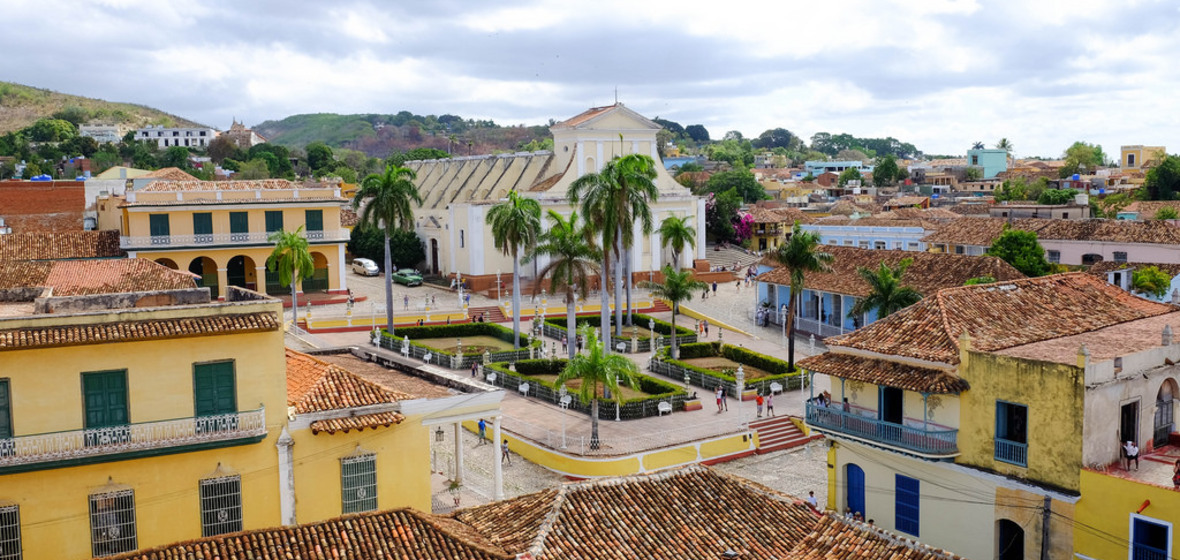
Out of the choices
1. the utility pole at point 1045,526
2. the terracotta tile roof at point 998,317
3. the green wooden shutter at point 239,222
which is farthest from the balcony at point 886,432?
the green wooden shutter at point 239,222

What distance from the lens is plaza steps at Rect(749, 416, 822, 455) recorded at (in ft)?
96.6

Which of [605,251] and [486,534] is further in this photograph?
[605,251]

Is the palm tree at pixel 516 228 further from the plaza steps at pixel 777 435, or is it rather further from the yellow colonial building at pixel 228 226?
the yellow colonial building at pixel 228 226

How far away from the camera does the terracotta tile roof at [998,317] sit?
71.1ft

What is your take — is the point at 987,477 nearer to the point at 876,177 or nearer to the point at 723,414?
the point at 723,414

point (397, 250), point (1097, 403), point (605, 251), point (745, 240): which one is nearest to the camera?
point (1097, 403)

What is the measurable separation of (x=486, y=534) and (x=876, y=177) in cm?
11667

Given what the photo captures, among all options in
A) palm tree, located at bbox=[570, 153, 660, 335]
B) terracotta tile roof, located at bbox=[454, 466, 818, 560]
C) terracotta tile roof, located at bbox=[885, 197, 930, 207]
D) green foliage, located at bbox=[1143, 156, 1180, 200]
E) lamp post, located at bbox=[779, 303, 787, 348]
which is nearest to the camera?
terracotta tile roof, located at bbox=[454, 466, 818, 560]

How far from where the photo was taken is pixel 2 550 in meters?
16.5

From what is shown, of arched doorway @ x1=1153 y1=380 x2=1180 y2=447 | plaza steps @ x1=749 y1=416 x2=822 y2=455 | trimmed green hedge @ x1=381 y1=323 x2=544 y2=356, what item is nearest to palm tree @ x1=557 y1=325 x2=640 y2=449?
plaza steps @ x1=749 y1=416 x2=822 y2=455

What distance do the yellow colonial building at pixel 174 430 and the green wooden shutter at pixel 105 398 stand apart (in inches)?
0.7

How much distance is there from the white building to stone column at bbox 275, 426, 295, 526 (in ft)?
479

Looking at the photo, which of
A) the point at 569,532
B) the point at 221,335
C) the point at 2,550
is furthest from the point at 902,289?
the point at 2,550

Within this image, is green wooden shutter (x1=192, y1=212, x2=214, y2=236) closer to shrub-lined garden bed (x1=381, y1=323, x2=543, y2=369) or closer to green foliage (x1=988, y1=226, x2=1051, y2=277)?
shrub-lined garden bed (x1=381, y1=323, x2=543, y2=369)
